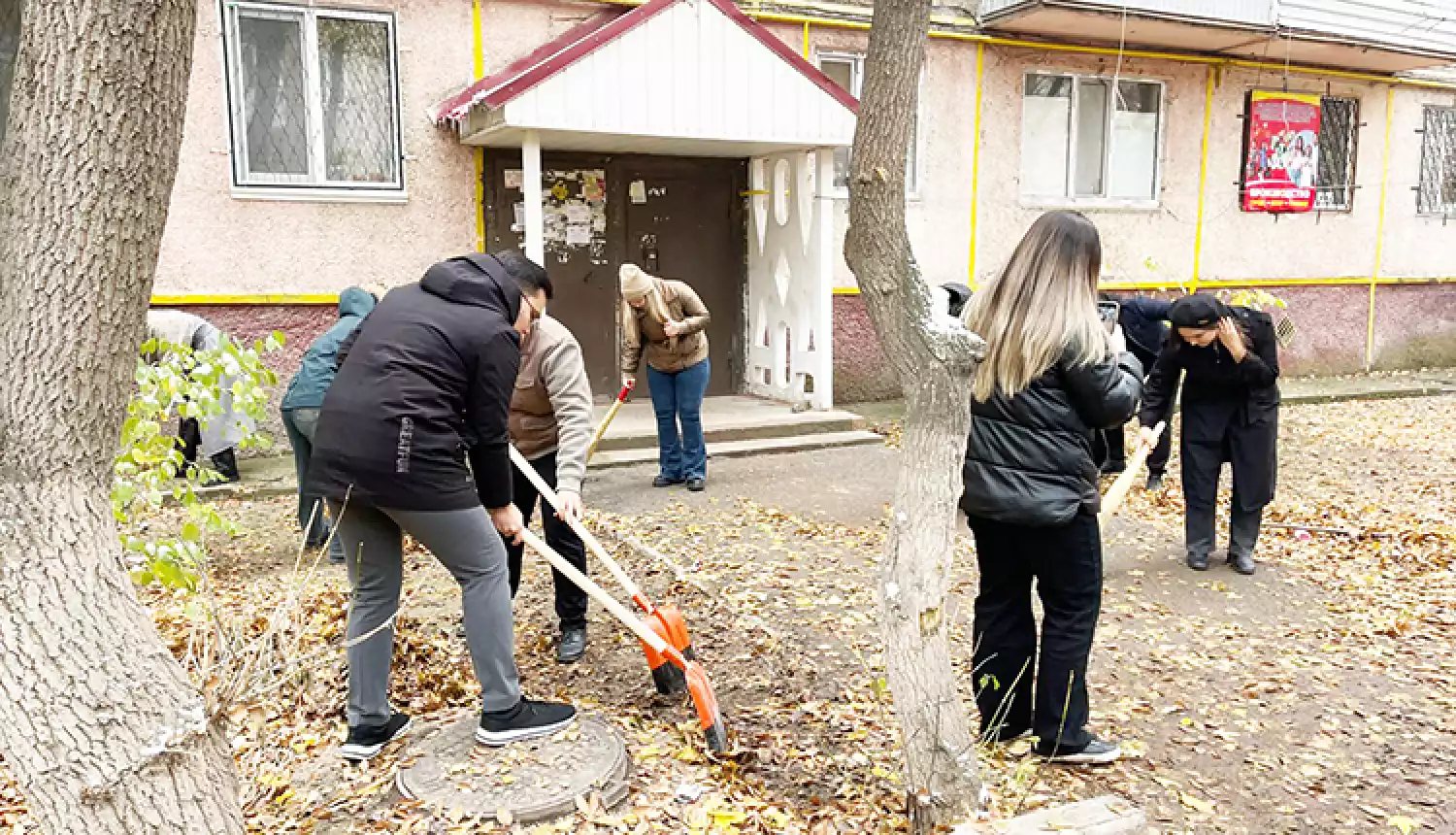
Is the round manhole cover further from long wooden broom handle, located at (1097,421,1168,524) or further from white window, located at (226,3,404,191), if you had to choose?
white window, located at (226,3,404,191)

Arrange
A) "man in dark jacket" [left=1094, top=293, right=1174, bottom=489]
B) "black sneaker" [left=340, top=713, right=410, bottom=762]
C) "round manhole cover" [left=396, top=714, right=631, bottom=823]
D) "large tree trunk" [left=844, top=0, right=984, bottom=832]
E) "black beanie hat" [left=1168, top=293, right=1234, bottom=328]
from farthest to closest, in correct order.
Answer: "man in dark jacket" [left=1094, top=293, right=1174, bottom=489], "black beanie hat" [left=1168, top=293, right=1234, bottom=328], "black sneaker" [left=340, top=713, right=410, bottom=762], "round manhole cover" [left=396, top=714, right=631, bottom=823], "large tree trunk" [left=844, top=0, right=984, bottom=832]

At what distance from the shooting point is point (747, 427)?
361 inches

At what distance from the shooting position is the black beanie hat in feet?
17.0

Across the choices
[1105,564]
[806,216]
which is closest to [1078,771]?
[1105,564]

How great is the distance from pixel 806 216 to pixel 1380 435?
6.19 m

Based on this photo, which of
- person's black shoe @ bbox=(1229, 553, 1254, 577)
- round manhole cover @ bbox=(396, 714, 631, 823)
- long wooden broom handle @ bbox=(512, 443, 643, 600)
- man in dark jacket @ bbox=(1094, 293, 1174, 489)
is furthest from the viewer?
man in dark jacket @ bbox=(1094, 293, 1174, 489)

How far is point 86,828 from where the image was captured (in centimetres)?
211

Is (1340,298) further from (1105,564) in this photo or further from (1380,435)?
(1105,564)

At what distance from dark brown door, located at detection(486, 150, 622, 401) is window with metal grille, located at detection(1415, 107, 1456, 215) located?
12.1 metres

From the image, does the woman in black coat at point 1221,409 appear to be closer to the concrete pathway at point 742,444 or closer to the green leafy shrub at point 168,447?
the concrete pathway at point 742,444

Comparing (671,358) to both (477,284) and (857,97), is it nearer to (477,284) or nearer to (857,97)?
(477,284)

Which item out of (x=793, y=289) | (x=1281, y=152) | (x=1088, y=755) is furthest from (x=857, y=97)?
(x=1088, y=755)

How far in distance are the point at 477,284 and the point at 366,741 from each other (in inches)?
63.1

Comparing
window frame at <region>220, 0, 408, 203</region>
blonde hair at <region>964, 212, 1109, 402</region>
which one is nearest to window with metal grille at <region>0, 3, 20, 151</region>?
window frame at <region>220, 0, 408, 203</region>
